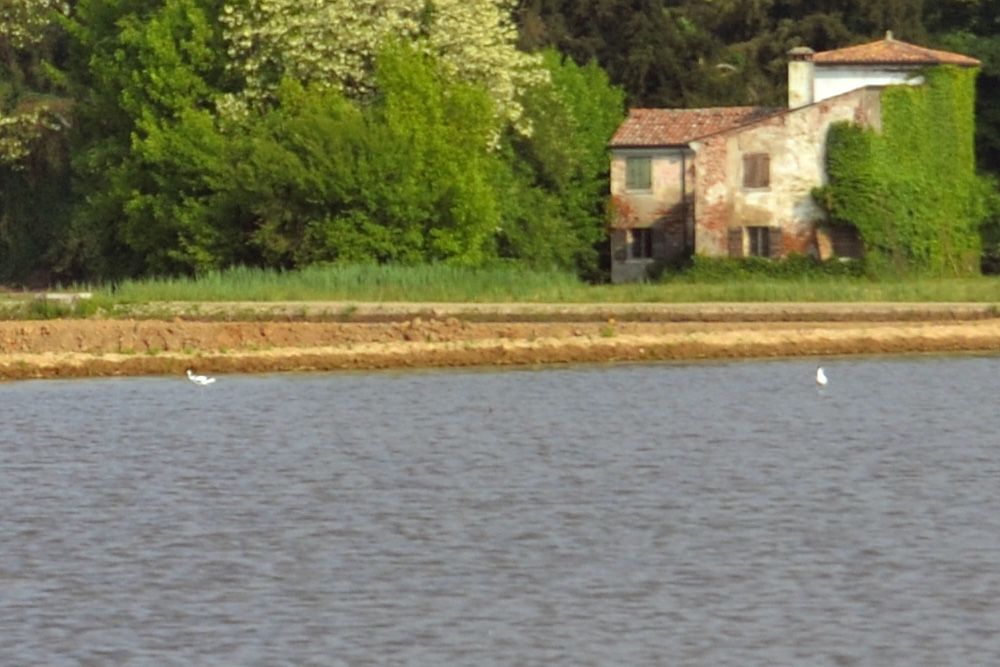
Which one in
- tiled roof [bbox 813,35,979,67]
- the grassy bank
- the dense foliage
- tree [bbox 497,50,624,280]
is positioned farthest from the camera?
tree [bbox 497,50,624,280]

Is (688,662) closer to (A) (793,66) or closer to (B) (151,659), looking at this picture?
(B) (151,659)

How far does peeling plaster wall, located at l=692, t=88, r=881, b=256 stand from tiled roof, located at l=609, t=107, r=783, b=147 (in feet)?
12.2

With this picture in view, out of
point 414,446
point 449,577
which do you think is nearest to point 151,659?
point 449,577

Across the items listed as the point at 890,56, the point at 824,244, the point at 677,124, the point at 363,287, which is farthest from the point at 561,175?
the point at 363,287

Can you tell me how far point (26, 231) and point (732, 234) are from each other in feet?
85.4

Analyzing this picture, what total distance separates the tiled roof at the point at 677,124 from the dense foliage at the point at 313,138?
1.87m

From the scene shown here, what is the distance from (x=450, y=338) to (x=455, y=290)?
43.3ft

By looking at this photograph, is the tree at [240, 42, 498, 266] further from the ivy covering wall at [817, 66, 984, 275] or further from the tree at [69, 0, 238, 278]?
the ivy covering wall at [817, 66, 984, 275]

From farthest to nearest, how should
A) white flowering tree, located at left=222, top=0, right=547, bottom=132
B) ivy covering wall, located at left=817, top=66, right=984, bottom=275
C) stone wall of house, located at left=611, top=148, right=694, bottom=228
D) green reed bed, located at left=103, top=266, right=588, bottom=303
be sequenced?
1. stone wall of house, located at left=611, top=148, right=694, bottom=228
2. ivy covering wall, located at left=817, top=66, right=984, bottom=275
3. white flowering tree, located at left=222, top=0, right=547, bottom=132
4. green reed bed, located at left=103, top=266, right=588, bottom=303

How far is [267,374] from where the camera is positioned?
119 ft

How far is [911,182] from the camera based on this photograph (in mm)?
64000

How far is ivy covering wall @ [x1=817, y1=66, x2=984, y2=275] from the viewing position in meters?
63.3

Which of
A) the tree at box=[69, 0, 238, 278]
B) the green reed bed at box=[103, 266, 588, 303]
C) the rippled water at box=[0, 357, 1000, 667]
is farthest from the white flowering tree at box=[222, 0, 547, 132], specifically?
the rippled water at box=[0, 357, 1000, 667]

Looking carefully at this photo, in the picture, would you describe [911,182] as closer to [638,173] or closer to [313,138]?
[638,173]
